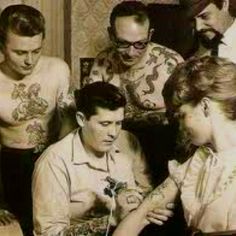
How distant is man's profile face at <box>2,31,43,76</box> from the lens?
129cm

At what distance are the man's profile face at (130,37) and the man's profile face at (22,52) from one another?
5.7 inches

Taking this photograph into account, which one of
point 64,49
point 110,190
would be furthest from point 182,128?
point 64,49

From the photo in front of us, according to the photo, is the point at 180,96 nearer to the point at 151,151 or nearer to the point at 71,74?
the point at 151,151

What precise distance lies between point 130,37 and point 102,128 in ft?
0.61

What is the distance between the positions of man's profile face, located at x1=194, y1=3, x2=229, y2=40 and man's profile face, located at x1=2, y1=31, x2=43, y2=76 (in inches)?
12.0

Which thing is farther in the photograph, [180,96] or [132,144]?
[132,144]

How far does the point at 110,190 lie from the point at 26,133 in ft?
0.71

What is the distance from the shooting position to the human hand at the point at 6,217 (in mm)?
1296

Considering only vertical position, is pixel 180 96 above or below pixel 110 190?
above

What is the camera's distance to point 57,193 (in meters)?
1.26

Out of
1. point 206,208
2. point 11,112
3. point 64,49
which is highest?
point 64,49

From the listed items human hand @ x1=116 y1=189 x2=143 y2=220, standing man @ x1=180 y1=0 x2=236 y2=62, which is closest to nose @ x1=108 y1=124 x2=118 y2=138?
human hand @ x1=116 y1=189 x2=143 y2=220

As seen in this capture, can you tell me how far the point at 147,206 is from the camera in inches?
49.6

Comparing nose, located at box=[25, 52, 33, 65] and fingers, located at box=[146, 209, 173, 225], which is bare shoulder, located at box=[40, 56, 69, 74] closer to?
nose, located at box=[25, 52, 33, 65]
